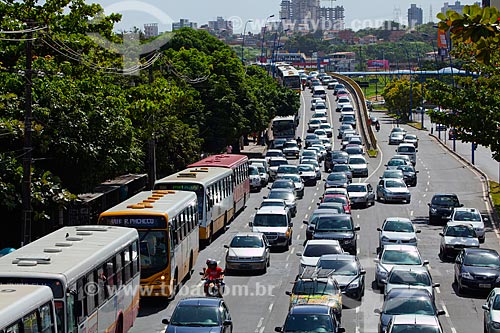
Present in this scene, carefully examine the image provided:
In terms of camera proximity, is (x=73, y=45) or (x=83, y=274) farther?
(x=73, y=45)

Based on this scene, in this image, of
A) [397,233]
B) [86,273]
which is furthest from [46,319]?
[397,233]

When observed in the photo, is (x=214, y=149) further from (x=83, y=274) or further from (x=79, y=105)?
(x=83, y=274)

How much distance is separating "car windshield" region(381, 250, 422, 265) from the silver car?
422 centimetres

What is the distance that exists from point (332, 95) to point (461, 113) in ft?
321

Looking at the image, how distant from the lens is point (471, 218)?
3922cm

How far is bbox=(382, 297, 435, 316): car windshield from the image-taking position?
21.8 m

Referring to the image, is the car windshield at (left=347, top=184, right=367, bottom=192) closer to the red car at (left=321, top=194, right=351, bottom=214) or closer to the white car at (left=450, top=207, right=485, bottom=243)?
the red car at (left=321, top=194, right=351, bottom=214)

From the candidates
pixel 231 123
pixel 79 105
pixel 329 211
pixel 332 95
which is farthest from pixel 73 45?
pixel 332 95

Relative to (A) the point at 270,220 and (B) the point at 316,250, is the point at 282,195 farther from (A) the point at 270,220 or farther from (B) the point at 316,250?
(B) the point at 316,250

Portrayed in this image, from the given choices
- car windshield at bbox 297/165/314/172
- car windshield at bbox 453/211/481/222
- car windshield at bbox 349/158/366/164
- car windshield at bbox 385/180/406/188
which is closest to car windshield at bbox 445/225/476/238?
car windshield at bbox 453/211/481/222

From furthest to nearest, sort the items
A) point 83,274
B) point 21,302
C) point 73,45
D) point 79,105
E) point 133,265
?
point 73,45 < point 79,105 < point 133,265 < point 83,274 < point 21,302

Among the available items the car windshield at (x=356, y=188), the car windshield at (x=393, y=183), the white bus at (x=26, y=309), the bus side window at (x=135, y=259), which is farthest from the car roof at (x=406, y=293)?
the car windshield at (x=393, y=183)

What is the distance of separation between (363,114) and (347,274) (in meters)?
85.2

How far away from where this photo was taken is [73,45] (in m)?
36.3
